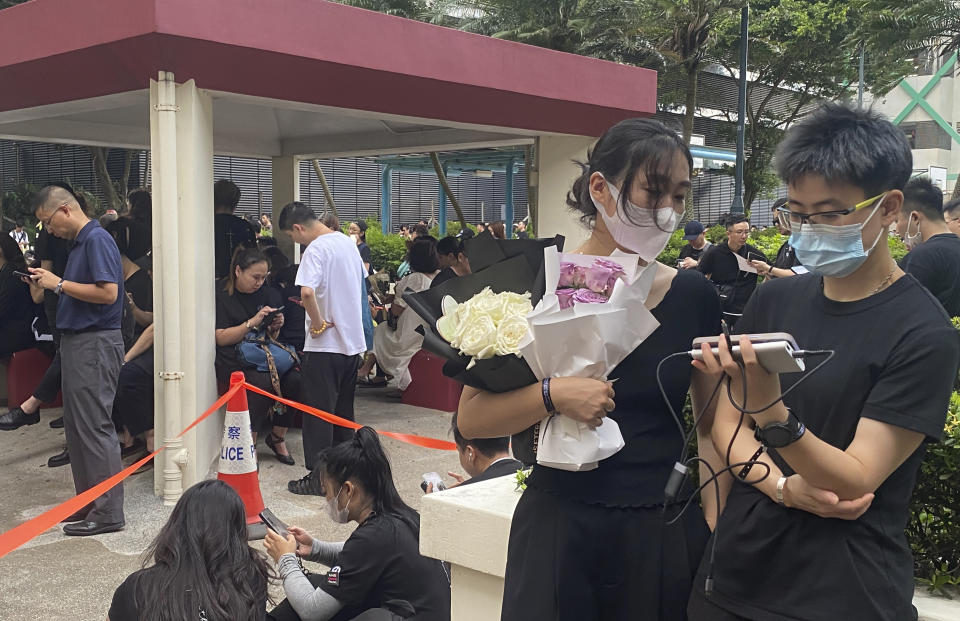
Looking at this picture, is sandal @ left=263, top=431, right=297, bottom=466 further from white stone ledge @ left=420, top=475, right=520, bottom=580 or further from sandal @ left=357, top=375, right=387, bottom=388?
white stone ledge @ left=420, top=475, right=520, bottom=580

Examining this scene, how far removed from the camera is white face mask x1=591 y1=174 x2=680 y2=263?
2201mm

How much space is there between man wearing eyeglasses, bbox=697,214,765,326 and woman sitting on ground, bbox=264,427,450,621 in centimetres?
648

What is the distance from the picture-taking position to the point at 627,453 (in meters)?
2.15

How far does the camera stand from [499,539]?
3.29m

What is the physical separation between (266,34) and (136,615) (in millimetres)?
4644

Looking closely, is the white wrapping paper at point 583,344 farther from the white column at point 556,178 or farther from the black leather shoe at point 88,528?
the white column at point 556,178

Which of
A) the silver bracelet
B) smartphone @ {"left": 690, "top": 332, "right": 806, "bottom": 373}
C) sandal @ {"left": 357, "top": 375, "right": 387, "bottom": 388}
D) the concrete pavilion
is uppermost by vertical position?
Result: the concrete pavilion

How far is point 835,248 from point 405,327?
7.81m

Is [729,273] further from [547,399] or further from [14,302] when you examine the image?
[547,399]

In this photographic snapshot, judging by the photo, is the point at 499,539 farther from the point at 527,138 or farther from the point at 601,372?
the point at 527,138

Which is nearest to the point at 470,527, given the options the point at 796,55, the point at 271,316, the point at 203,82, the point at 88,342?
the point at 88,342

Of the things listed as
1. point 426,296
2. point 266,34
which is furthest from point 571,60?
point 426,296

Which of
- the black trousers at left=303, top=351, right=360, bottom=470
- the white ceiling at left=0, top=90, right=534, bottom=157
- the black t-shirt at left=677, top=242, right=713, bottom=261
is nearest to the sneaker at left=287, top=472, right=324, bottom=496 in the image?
the black trousers at left=303, top=351, right=360, bottom=470

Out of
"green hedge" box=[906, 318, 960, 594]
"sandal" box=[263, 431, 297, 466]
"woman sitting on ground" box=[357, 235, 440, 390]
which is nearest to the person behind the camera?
"green hedge" box=[906, 318, 960, 594]
